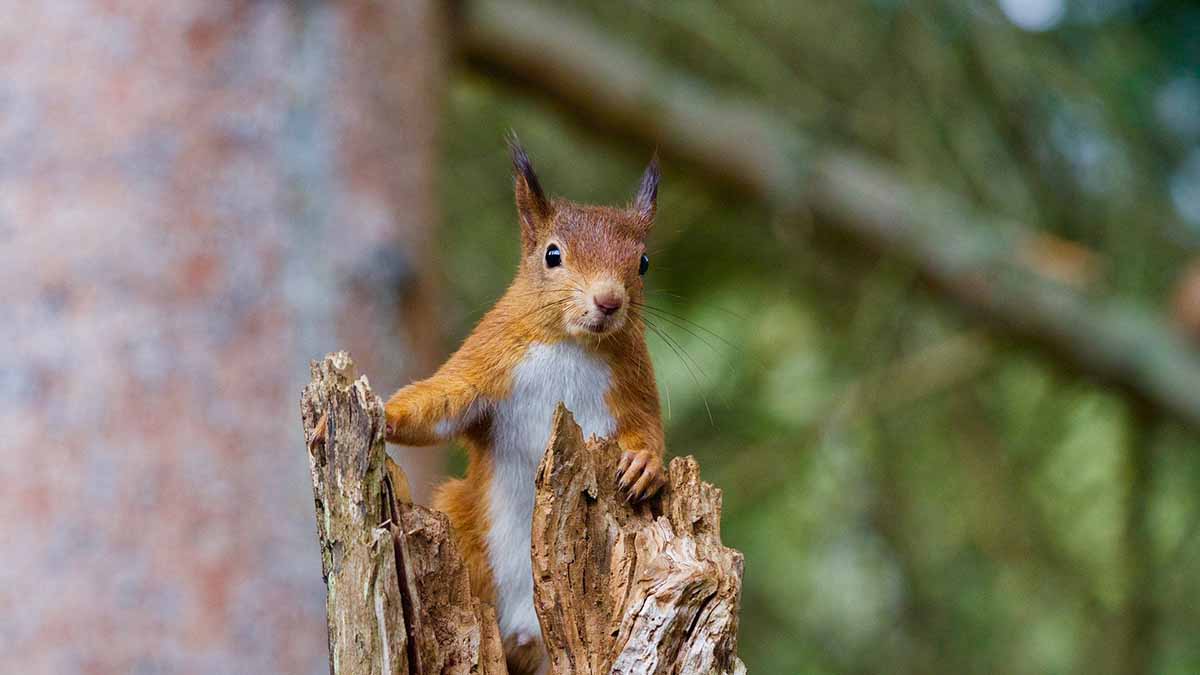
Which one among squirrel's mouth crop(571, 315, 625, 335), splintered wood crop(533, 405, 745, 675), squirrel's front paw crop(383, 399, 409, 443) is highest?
squirrel's mouth crop(571, 315, 625, 335)

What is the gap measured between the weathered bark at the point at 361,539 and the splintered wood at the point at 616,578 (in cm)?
16

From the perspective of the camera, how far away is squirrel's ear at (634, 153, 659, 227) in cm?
204

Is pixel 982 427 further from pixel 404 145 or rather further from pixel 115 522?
pixel 115 522

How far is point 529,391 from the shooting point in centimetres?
188

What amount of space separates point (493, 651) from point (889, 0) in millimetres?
3117

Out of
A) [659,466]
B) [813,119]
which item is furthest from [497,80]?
[659,466]

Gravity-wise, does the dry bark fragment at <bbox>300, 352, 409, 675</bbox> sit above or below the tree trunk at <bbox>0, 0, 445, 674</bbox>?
below

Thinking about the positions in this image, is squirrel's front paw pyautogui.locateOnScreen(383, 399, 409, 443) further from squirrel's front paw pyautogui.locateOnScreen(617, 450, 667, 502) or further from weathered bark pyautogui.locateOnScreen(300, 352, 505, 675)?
squirrel's front paw pyautogui.locateOnScreen(617, 450, 667, 502)

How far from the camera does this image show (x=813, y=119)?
14.9 ft

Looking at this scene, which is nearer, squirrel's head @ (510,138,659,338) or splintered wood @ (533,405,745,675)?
splintered wood @ (533,405,745,675)

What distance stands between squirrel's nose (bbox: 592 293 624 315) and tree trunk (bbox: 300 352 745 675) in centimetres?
22

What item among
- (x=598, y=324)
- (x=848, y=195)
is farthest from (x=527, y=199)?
(x=848, y=195)

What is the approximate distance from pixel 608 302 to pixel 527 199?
31 centimetres

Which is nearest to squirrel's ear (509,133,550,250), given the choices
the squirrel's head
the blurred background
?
the squirrel's head
